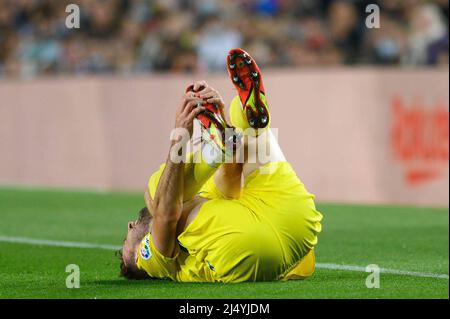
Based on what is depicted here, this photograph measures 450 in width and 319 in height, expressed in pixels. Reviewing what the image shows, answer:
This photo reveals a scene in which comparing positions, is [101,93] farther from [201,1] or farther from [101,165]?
[201,1]

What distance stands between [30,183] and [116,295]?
40.0 ft

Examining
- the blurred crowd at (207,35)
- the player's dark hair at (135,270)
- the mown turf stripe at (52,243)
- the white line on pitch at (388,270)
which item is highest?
the blurred crowd at (207,35)

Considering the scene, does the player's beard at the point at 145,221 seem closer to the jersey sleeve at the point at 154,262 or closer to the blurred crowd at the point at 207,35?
the jersey sleeve at the point at 154,262

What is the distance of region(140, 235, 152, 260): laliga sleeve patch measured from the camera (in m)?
7.41

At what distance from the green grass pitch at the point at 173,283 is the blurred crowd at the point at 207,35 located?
7.92 feet

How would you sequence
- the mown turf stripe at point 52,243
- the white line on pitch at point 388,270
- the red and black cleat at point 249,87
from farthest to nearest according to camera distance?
the mown turf stripe at point 52,243 → the white line on pitch at point 388,270 → the red and black cleat at point 249,87

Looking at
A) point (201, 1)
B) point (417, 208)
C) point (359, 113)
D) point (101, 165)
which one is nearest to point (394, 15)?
point (359, 113)

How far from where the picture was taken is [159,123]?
1742 centimetres

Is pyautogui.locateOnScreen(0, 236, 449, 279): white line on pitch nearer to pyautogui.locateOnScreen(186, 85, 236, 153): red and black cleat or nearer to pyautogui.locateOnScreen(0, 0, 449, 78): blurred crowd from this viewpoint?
pyautogui.locateOnScreen(186, 85, 236, 153): red and black cleat

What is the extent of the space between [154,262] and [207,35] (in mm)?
10402

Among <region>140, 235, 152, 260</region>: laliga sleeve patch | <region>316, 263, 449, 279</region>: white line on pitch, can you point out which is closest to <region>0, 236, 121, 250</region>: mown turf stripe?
<region>316, 263, 449, 279</region>: white line on pitch

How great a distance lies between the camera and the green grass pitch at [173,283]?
6.94m

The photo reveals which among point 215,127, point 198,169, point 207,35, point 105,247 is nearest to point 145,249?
point 198,169

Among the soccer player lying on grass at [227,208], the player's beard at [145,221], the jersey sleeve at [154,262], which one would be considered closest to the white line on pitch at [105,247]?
the soccer player lying on grass at [227,208]
